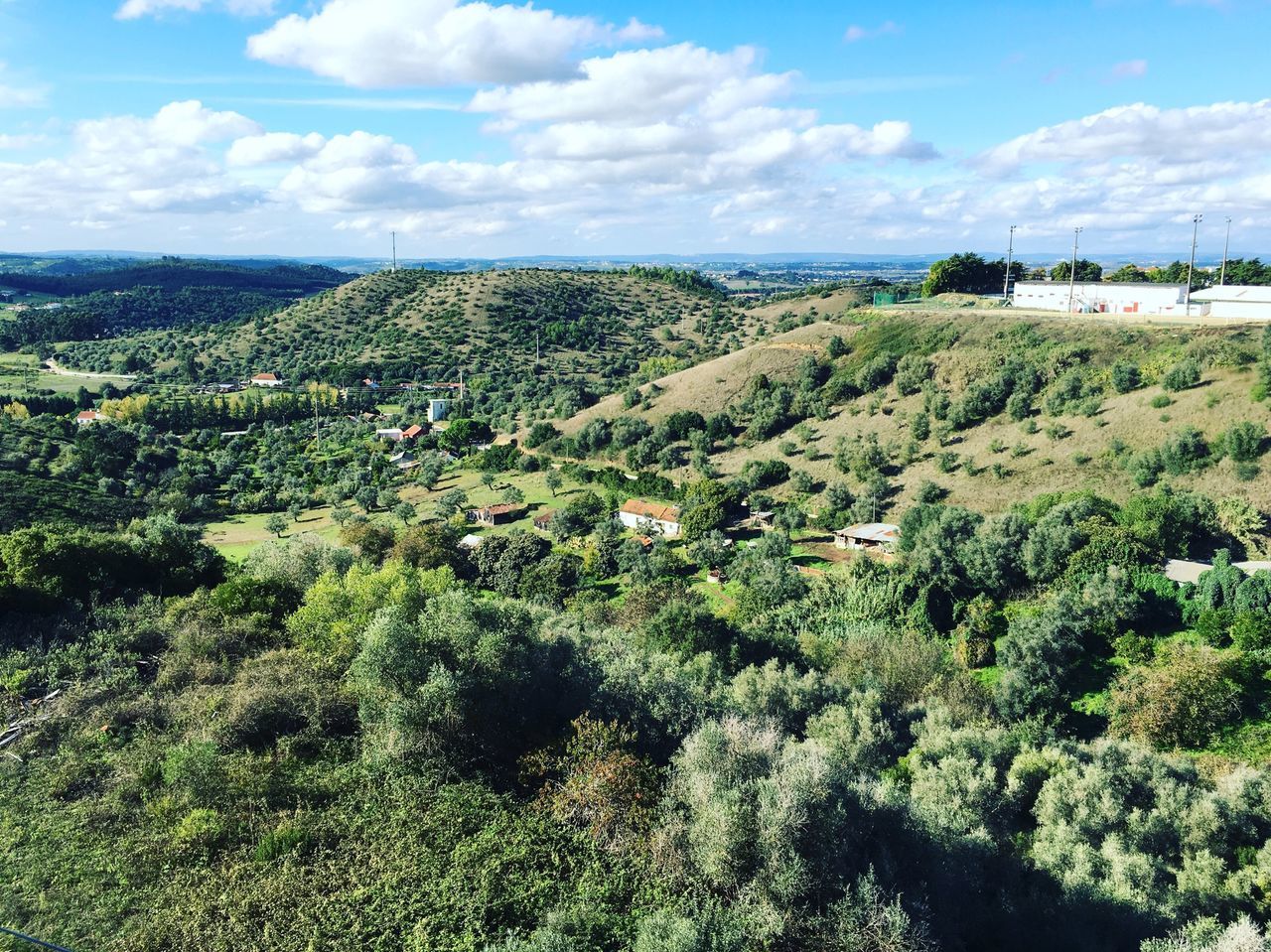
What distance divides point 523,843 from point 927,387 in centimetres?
4441

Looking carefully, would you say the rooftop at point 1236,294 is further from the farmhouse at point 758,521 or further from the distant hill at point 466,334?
the distant hill at point 466,334

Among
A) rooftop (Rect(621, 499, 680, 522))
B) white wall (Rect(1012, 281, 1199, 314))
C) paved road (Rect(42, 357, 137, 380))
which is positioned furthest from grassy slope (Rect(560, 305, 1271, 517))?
paved road (Rect(42, 357, 137, 380))

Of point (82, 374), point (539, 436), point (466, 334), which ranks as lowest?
point (539, 436)

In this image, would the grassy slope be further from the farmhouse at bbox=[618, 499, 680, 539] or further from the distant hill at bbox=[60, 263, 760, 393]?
the distant hill at bbox=[60, 263, 760, 393]

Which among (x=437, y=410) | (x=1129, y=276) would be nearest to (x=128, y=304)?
(x=437, y=410)

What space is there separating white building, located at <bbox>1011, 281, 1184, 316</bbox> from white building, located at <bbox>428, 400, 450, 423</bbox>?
49.5 m

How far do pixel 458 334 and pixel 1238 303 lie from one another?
8078 centimetres

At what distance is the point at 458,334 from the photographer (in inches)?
4035

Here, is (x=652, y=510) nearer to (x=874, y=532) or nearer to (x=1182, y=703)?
(x=874, y=532)

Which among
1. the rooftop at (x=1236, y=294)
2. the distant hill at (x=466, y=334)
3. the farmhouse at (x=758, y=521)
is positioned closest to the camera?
the farmhouse at (x=758, y=521)

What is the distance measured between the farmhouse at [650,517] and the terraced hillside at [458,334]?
41.9 m

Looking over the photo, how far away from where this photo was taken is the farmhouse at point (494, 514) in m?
45.3

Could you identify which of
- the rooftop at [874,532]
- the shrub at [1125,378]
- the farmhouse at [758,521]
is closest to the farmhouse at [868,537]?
the rooftop at [874,532]

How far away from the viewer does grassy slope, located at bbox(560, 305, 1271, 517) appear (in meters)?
36.1
